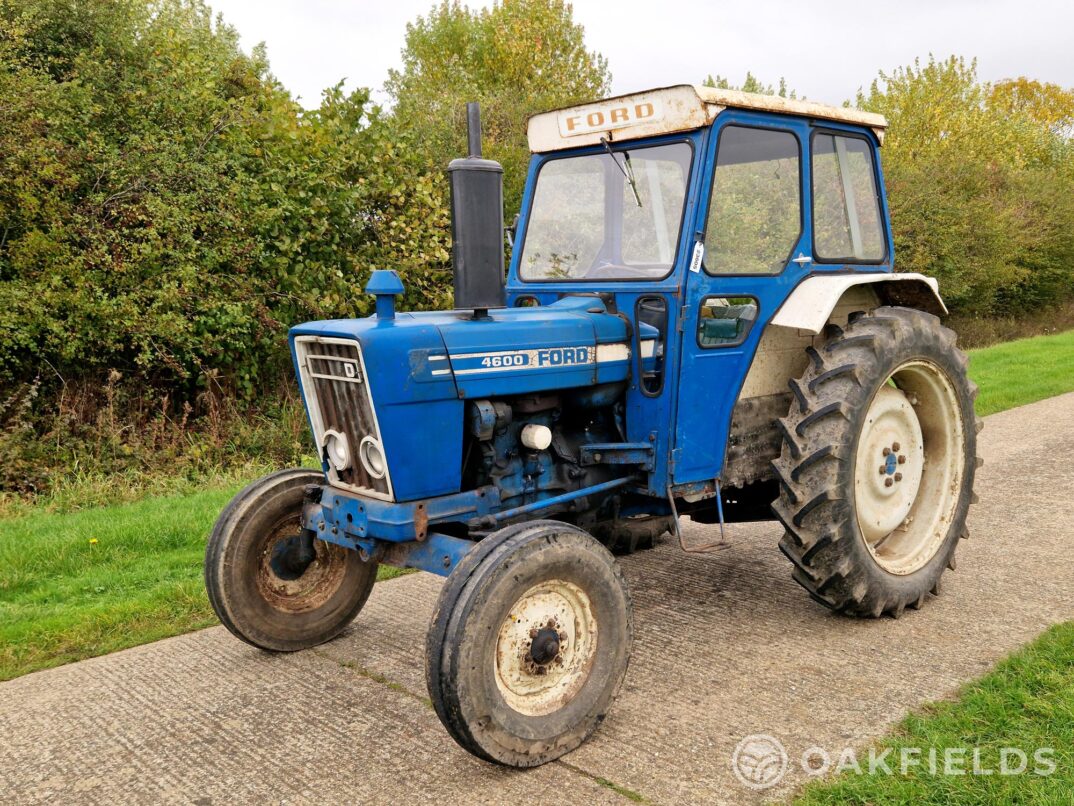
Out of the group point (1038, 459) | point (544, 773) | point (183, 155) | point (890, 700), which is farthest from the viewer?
point (183, 155)

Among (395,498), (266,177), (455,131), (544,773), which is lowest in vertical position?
(544,773)

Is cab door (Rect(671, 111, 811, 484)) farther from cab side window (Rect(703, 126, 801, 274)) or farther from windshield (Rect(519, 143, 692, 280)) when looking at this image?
windshield (Rect(519, 143, 692, 280))

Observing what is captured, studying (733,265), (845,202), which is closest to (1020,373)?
(845,202)

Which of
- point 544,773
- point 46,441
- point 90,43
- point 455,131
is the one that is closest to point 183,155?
point 90,43

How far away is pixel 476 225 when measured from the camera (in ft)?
11.9

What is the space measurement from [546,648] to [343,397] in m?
1.26

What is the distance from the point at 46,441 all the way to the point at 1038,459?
812 centimetres

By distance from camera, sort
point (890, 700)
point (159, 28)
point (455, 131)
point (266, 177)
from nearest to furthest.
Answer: point (890, 700), point (266, 177), point (159, 28), point (455, 131)

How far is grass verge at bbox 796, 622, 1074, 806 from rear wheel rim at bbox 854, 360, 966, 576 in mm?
928

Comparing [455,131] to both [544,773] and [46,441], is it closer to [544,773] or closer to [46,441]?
[46,441]

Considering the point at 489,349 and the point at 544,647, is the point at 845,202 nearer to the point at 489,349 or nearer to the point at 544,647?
the point at 489,349

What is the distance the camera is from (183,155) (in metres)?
8.48

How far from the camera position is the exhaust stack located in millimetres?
3609

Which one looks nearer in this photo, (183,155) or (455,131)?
(183,155)
